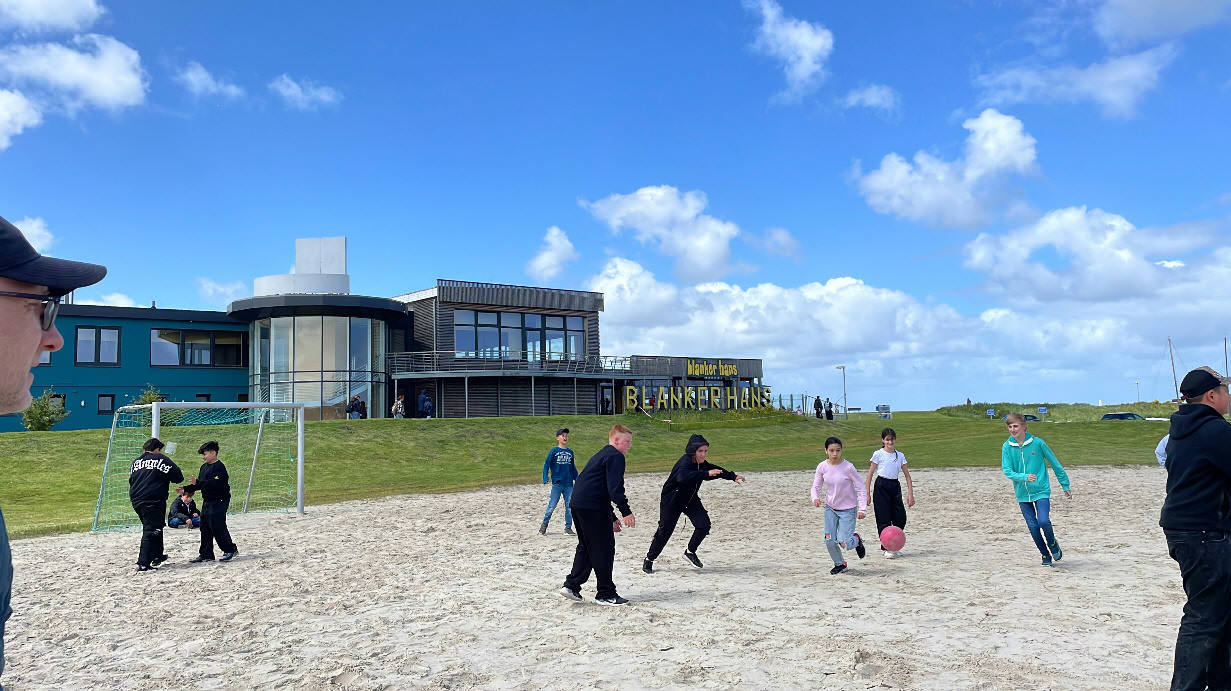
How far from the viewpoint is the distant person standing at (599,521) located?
31.3ft

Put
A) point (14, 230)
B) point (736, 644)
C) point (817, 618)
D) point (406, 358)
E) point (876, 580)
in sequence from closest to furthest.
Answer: point (14, 230) < point (736, 644) < point (817, 618) < point (876, 580) < point (406, 358)

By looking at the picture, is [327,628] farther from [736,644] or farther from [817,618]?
[817,618]

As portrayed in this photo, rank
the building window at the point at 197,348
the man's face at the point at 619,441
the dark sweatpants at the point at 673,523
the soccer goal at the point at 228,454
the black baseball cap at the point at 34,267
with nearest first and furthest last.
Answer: the black baseball cap at the point at 34,267, the man's face at the point at 619,441, the dark sweatpants at the point at 673,523, the soccer goal at the point at 228,454, the building window at the point at 197,348

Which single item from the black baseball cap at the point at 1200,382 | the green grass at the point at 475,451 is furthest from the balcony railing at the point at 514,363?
the black baseball cap at the point at 1200,382

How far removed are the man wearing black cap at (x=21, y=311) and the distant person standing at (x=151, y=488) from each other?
11.1m

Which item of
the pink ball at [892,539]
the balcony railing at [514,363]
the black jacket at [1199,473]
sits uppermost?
the balcony railing at [514,363]

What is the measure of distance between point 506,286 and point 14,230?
1838 inches

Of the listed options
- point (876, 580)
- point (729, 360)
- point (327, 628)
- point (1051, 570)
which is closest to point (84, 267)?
point (327, 628)

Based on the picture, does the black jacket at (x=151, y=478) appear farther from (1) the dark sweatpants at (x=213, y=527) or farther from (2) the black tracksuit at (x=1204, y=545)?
(2) the black tracksuit at (x=1204, y=545)

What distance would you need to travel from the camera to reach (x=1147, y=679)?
21.5 ft

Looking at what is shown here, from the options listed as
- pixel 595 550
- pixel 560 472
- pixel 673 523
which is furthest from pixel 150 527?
pixel 673 523

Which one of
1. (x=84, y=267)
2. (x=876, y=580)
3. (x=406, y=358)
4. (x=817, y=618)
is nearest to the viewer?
(x=84, y=267)

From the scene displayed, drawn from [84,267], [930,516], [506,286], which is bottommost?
[930,516]

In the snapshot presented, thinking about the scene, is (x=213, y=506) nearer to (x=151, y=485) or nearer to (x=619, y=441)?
(x=151, y=485)
